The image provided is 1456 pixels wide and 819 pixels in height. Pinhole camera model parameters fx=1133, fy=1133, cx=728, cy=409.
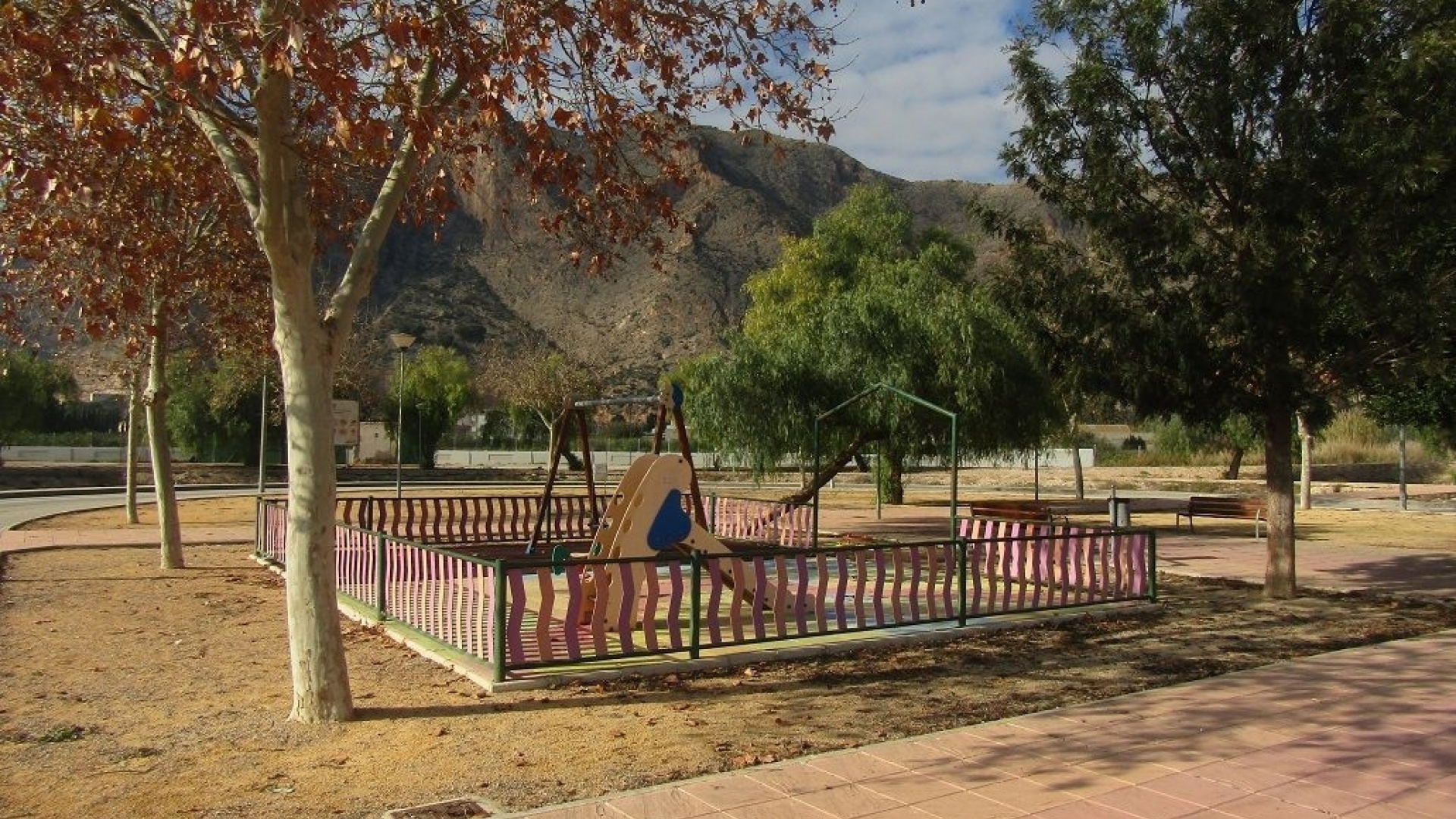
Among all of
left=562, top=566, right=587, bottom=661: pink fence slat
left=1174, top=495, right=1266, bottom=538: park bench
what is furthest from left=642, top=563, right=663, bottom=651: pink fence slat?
left=1174, top=495, right=1266, bottom=538: park bench

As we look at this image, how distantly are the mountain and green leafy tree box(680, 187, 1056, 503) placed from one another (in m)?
63.3

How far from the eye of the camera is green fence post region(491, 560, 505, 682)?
8.07 metres

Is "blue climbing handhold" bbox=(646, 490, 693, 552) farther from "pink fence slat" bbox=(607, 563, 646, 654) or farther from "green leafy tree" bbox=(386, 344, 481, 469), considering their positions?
"green leafy tree" bbox=(386, 344, 481, 469)

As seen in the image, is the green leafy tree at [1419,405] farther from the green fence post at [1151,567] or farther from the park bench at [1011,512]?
the park bench at [1011,512]

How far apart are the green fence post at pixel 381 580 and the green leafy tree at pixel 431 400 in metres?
46.7

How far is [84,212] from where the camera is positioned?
9625 mm

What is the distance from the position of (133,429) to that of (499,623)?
50.0ft

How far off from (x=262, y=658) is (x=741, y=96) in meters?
6.16

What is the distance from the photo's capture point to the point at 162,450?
15375 millimetres

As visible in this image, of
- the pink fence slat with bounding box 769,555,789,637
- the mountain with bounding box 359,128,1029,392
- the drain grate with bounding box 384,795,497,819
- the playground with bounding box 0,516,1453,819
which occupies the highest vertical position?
the mountain with bounding box 359,128,1029,392

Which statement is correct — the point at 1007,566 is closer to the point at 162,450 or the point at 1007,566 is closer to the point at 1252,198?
the point at 1252,198

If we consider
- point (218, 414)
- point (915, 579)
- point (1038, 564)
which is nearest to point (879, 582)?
point (915, 579)

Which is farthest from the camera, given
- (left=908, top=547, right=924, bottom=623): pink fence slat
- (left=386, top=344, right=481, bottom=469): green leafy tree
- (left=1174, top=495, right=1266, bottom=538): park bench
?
(left=386, top=344, right=481, bottom=469): green leafy tree

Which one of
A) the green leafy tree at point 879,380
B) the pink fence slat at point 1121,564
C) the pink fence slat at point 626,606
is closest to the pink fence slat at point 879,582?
the pink fence slat at point 626,606
